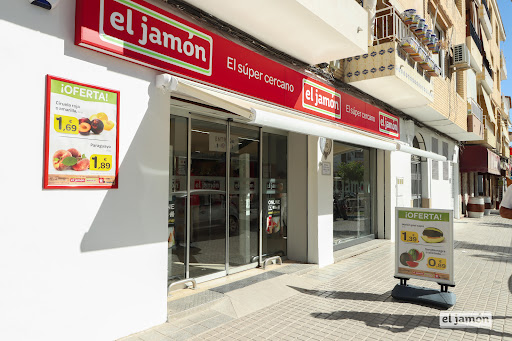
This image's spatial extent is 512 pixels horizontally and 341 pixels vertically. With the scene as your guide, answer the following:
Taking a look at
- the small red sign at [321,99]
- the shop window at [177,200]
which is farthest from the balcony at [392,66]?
the shop window at [177,200]

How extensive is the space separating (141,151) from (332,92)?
5.03 metres

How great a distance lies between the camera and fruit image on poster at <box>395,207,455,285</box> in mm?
5012

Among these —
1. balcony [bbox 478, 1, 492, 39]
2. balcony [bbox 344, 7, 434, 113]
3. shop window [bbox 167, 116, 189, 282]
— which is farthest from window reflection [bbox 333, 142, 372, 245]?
balcony [bbox 478, 1, 492, 39]

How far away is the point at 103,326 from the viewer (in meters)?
3.56

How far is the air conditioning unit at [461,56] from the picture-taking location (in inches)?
535

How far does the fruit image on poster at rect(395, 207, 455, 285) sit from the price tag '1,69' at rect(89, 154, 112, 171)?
438 cm

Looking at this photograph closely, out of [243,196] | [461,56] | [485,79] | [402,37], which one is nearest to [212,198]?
[243,196]

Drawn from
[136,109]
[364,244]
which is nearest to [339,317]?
[136,109]

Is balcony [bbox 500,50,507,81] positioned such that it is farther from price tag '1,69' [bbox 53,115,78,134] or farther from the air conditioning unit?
price tag '1,69' [bbox 53,115,78,134]

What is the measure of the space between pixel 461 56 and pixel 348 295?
41.3 ft

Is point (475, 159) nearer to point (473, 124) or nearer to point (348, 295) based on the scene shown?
point (473, 124)

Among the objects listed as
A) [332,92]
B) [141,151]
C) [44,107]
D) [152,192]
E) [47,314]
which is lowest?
[47,314]

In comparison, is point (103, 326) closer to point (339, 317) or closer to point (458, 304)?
point (339, 317)

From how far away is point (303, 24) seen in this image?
18.2ft
